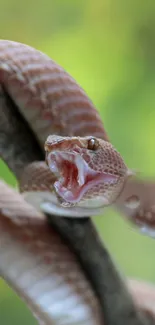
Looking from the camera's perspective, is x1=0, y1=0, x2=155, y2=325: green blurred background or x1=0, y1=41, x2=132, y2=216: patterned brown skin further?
x1=0, y1=0, x2=155, y2=325: green blurred background

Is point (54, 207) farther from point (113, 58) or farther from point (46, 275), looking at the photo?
point (113, 58)

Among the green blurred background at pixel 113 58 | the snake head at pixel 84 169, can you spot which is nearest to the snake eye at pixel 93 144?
the snake head at pixel 84 169

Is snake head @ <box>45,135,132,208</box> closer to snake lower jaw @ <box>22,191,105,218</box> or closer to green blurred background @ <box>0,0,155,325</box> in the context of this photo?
snake lower jaw @ <box>22,191,105,218</box>

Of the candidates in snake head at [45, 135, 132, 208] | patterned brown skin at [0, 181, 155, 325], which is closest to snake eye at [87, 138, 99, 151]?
snake head at [45, 135, 132, 208]

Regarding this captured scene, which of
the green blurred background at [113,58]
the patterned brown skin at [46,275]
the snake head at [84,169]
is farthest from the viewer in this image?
the green blurred background at [113,58]

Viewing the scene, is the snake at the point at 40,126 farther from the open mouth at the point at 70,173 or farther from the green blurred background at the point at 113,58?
the green blurred background at the point at 113,58

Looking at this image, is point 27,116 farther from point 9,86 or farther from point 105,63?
point 105,63

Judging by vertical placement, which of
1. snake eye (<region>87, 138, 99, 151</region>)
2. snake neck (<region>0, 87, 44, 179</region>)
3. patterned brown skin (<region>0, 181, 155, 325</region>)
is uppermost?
snake eye (<region>87, 138, 99, 151</region>)

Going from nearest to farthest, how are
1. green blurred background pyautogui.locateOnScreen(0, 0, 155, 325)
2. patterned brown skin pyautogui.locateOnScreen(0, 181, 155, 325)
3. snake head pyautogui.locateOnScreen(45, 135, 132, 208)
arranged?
snake head pyautogui.locateOnScreen(45, 135, 132, 208) < patterned brown skin pyautogui.locateOnScreen(0, 181, 155, 325) < green blurred background pyautogui.locateOnScreen(0, 0, 155, 325)
